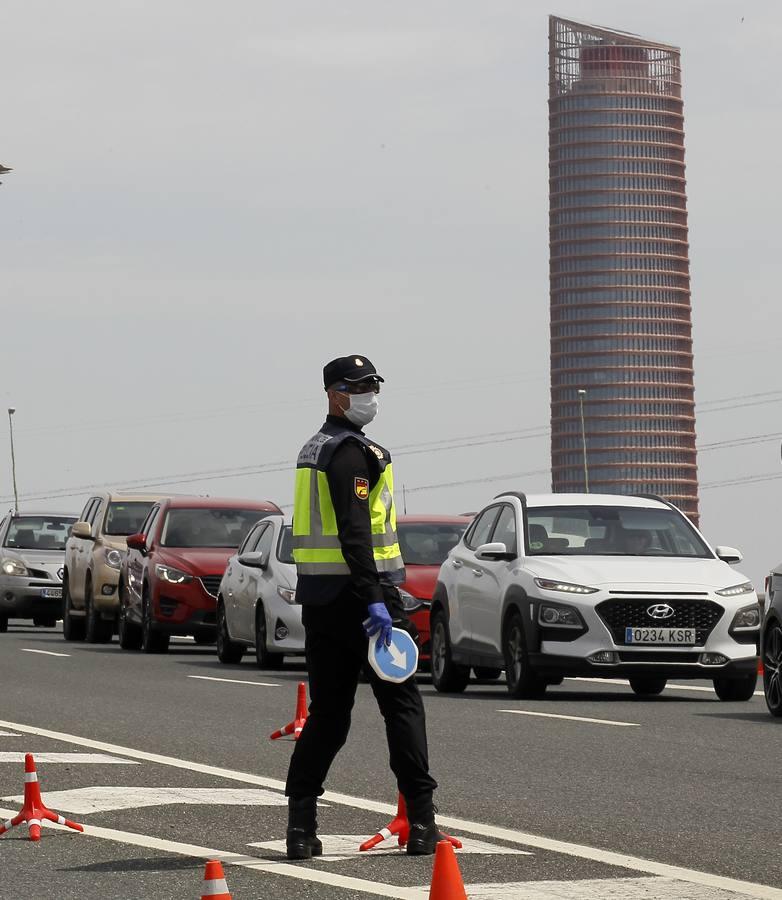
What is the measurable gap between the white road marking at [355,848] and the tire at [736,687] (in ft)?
30.2

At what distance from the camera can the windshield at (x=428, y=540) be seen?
22.1 meters

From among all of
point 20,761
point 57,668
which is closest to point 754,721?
point 20,761

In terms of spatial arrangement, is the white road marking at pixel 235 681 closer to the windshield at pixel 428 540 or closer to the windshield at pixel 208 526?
the windshield at pixel 428 540

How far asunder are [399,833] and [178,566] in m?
18.5

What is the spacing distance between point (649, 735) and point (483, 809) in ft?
13.9

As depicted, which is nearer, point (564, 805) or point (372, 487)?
point (372, 487)

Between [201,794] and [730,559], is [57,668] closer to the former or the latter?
[730,559]

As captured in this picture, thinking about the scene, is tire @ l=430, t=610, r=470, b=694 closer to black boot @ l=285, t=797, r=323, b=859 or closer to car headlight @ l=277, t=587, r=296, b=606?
car headlight @ l=277, t=587, r=296, b=606

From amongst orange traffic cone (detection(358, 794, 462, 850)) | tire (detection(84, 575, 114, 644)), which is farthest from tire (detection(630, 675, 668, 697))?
tire (detection(84, 575, 114, 644))

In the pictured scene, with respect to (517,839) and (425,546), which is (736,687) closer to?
(425,546)

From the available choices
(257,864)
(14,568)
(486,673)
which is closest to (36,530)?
(14,568)

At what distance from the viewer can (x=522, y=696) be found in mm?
18141

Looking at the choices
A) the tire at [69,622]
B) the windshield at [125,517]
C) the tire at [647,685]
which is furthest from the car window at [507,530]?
the tire at [69,622]

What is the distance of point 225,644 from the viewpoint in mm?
24781
